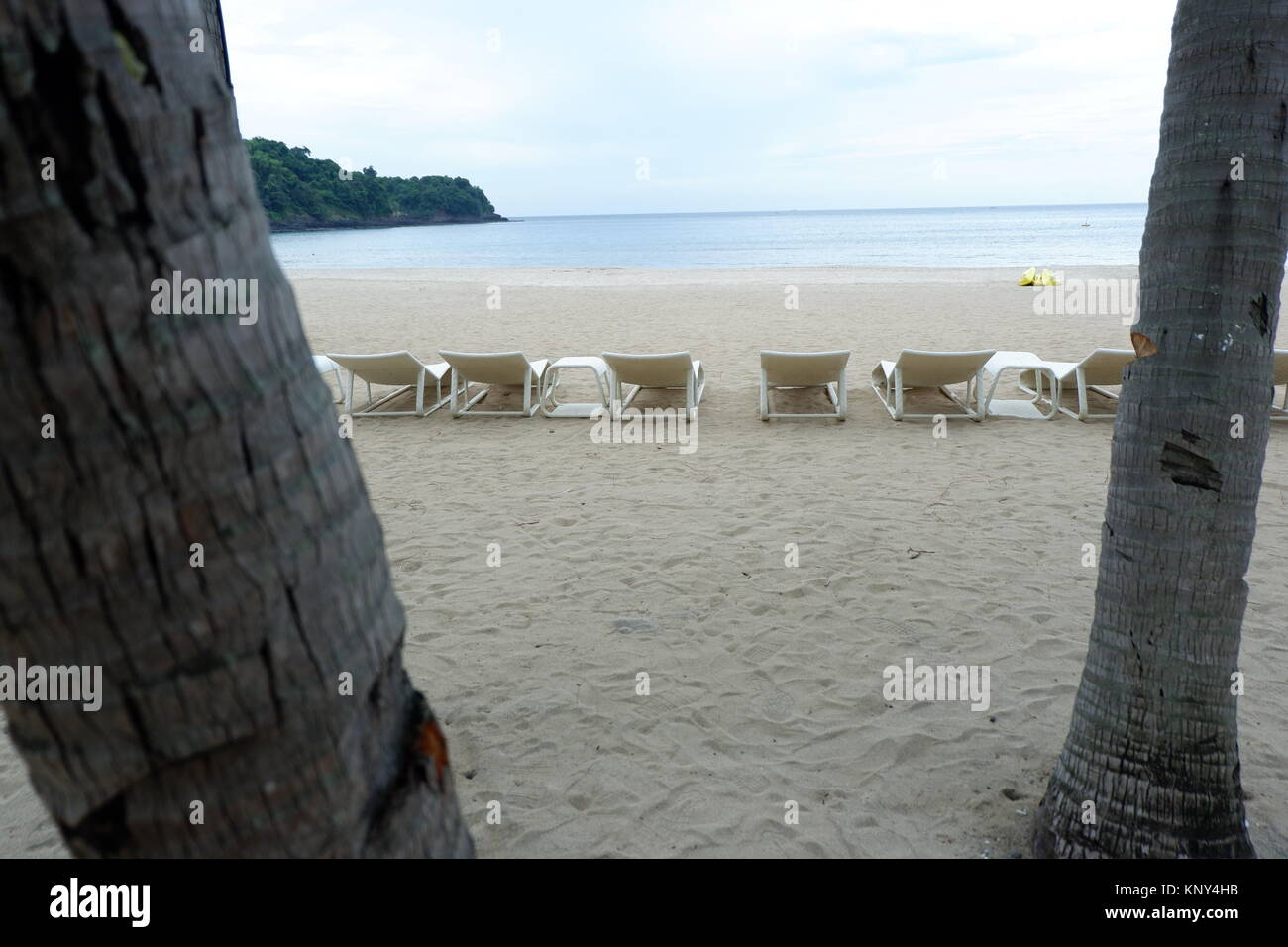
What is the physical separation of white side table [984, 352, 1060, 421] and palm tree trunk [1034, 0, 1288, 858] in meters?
5.65

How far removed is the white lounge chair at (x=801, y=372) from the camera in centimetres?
736

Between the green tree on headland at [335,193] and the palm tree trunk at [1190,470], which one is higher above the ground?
the green tree on headland at [335,193]

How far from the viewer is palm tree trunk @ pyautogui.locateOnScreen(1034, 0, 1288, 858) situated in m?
1.78

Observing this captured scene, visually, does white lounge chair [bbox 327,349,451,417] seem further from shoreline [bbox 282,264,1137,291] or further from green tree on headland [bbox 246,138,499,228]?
green tree on headland [bbox 246,138,499,228]

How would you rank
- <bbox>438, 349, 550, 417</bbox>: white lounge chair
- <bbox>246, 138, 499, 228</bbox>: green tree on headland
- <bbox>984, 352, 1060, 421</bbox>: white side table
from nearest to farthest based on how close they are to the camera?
1. <bbox>984, 352, 1060, 421</bbox>: white side table
2. <bbox>438, 349, 550, 417</bbox>: white lounge chair
3. <bbox>246, 138, 499, 228</bbox>: green tree on headland

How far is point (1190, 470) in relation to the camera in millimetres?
1955

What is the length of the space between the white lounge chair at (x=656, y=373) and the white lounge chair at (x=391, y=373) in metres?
1.88

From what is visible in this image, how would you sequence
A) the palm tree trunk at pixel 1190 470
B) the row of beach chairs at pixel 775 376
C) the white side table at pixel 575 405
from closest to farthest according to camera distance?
the palm tree trunk at pixel 1190 470 → the row of beach chairs at pixel 775 376 → the white side table at pixel 575 405

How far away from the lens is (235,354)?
2.83 feet

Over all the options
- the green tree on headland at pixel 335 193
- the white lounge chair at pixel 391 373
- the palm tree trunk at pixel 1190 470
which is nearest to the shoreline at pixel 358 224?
the green tree on headland at pixel 335 193

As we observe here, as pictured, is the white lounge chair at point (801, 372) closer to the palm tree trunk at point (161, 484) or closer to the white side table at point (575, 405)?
the white side table at point (575, 405)

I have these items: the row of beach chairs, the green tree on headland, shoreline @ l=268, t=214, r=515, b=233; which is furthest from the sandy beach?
shoreline @ l=268, t=214, r=515, b=233
